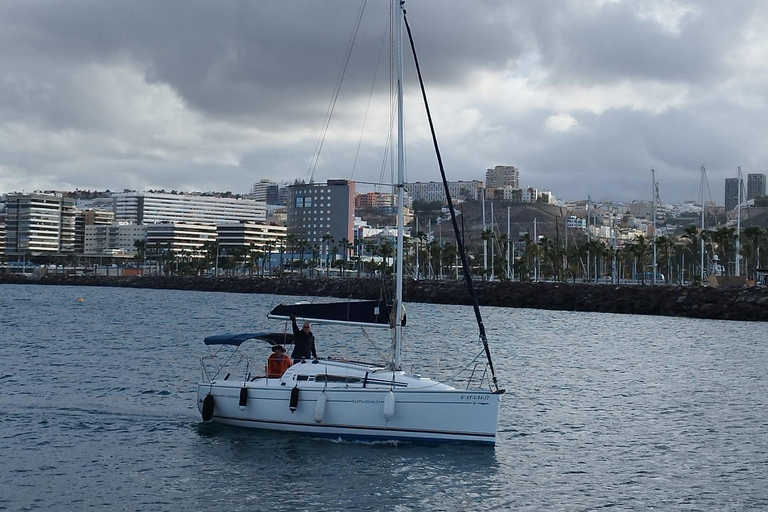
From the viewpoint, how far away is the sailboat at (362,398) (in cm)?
2222

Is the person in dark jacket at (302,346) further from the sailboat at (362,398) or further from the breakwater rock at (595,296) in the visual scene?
the breakwater rock at (595,296)

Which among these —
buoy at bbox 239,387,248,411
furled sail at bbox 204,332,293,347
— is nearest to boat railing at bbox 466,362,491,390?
furled sail at bbox 204,332,293,347

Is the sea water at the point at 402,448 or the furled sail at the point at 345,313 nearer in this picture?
the sea water at the point at 402,448

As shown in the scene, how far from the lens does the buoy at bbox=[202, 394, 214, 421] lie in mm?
24703

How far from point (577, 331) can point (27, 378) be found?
4487 cm

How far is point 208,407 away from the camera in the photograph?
24.8 m

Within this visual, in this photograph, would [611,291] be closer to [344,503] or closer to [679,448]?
[679,448]

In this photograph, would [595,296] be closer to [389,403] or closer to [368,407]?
[368,407]

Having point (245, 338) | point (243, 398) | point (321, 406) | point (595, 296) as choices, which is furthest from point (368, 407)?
point (595, 296)

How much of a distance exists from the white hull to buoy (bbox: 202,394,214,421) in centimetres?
82

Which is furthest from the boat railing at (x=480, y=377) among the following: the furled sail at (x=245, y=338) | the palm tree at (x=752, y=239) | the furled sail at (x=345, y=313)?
the palm tree at (x=752, y=239)

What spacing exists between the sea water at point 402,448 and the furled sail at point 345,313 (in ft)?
9.81

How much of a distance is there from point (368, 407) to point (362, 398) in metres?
0.27

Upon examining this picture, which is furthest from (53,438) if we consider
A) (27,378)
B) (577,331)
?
(577,331)
